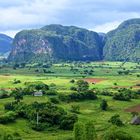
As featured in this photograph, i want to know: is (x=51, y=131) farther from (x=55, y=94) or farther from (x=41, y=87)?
(x=41, y=87)

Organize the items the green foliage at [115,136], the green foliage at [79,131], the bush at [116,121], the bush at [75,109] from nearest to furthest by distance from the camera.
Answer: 1. the green foliage at [79,131]
2. the green foliage at [115,136]
3. the bush at [116,121]
4. the bush at [75,109]

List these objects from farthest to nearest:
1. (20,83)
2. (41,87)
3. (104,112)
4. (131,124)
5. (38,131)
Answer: (20,83) < (41,87) < (104,112) < (131,124) < (38,131)

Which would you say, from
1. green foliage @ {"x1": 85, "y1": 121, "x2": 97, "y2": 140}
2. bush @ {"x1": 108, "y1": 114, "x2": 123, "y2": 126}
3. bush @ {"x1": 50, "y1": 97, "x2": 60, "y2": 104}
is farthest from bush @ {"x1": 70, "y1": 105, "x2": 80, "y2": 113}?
green foliage @ {"x1": 85, "y1": 121, "x2": 97, "y2": 140}

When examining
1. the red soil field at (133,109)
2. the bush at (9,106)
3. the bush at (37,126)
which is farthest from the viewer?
the red soil field at (133,109)

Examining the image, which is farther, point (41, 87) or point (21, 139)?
point (41, 87)

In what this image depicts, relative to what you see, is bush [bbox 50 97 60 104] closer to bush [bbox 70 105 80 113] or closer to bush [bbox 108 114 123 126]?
bush [bbox 70 105 80 113]

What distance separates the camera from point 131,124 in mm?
101625

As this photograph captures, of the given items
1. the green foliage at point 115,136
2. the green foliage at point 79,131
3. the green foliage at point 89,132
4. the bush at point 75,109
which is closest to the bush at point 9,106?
the bush at point 75,109

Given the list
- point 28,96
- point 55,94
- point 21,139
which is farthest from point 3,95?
point 21,139

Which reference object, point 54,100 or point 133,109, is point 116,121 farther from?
point 54,100

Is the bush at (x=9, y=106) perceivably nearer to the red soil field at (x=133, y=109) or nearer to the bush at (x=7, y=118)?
the bush at (x=7, y=118)

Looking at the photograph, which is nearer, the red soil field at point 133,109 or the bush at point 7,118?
the bush at point 7,118

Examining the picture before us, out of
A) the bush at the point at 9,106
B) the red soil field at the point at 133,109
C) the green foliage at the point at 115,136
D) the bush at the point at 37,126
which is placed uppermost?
the bush at the point at 9,106

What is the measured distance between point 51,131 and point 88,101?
39427mm
